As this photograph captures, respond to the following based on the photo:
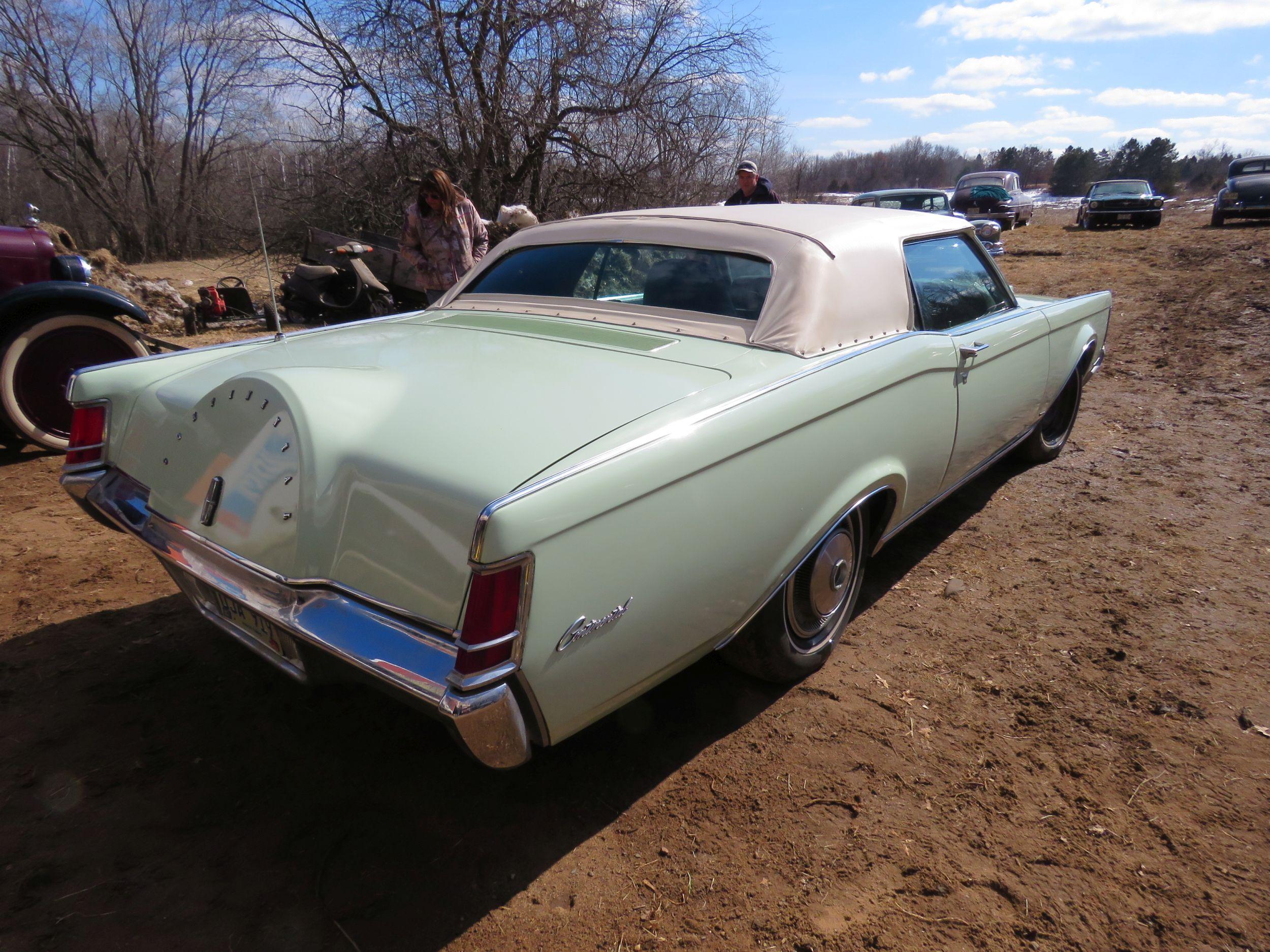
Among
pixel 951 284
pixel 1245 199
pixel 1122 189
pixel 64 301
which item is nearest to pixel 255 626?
pixel 951 284

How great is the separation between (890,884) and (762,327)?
1544 millimetres

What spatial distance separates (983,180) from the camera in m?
20.6

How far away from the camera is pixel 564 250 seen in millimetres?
3023

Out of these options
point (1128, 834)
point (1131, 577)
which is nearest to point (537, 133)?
point (1131, 577)

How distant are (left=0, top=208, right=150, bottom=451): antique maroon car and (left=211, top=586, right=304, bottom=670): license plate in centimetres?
333

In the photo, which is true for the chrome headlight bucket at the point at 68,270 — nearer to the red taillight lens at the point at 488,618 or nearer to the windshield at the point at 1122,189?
the red taillight lens at the point at 488,618

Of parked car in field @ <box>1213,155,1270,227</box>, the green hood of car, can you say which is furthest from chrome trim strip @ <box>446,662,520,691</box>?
parked car in field @ <box>1213,155,1270,227</box>

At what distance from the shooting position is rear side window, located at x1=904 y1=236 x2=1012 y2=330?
2.97 metres

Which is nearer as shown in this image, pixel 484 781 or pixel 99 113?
pixel 484 781

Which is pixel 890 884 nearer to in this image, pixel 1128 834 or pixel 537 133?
pixel 1128 834

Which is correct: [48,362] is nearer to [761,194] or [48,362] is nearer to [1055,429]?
[761,194]

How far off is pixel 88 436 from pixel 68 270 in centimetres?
337

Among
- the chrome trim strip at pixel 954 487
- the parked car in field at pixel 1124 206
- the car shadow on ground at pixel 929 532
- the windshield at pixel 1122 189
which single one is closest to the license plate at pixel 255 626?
the chrome trim strip at pixel 954 487

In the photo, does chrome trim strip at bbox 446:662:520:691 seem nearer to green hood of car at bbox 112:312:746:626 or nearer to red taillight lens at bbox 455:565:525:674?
red taillight lens at bbox 455:565:525:674
